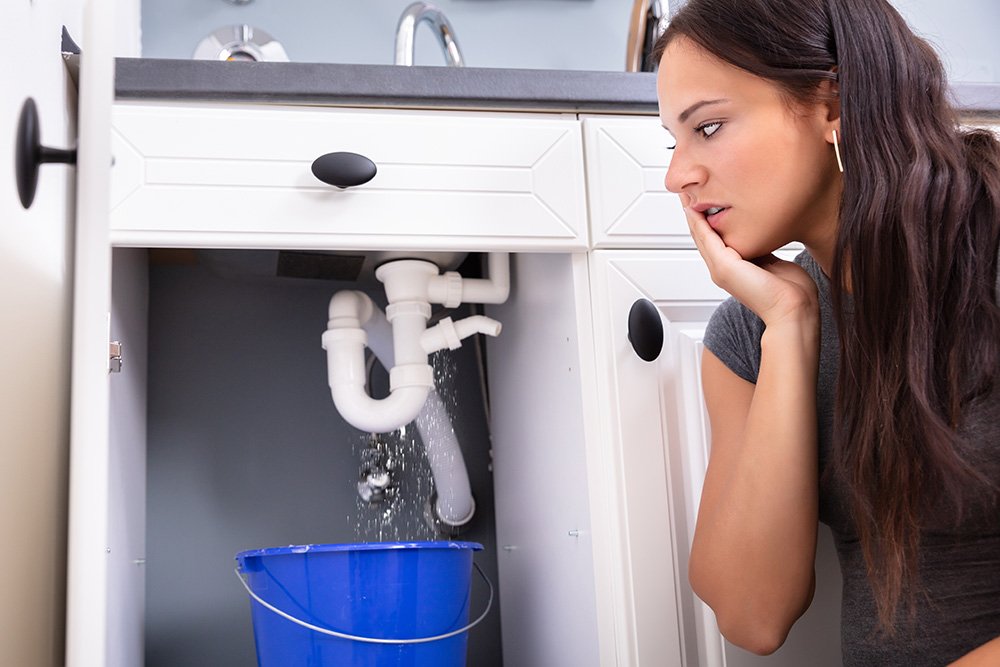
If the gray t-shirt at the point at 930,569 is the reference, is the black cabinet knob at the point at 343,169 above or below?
above

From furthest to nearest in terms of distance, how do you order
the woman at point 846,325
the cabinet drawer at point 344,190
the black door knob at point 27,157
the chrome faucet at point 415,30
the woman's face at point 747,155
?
the chrome faucet at point 415,30, the cabinet drawer at point 344,190, the woman's face at point 747,155, the woman at point 846,325, the black door knob at point 27,157

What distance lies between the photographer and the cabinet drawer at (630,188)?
44.3 inches

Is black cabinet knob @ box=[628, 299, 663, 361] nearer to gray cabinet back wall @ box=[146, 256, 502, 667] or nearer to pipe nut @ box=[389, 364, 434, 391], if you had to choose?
pipe nut @ box=[389, 364, 434, 391]

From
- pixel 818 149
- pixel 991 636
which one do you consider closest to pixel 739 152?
pixel 818 149

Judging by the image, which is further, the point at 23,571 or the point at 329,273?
the point at 329,273

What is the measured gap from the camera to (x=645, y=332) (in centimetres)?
108

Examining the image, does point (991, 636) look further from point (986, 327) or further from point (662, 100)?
point (662, 100)

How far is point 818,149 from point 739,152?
75 mm

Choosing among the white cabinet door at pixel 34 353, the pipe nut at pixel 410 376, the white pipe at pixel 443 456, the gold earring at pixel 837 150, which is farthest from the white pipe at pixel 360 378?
the gold earring at pixel 837 150

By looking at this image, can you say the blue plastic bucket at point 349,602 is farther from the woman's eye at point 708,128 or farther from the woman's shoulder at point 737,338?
the woman's eye at point 708,128

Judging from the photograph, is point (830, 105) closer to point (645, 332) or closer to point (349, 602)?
point (645, 332)

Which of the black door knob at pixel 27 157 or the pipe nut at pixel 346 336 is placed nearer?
the black door knob at pixel 27 157

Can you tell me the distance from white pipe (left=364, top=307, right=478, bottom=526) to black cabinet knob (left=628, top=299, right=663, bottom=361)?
1.35 feet

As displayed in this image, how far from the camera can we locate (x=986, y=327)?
79 centimetres
